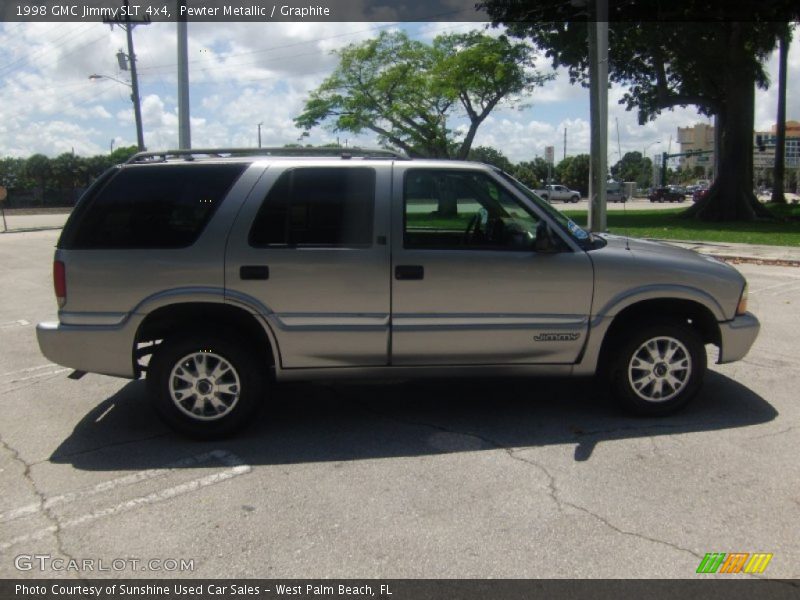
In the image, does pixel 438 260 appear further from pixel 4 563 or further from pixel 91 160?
pixel 91 160

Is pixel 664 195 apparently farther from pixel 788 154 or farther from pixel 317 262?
pixel 788 154

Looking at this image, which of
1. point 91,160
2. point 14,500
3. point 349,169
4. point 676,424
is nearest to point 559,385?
point 676,424

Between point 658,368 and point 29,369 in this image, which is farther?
point 29,369

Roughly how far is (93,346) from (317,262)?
160cm

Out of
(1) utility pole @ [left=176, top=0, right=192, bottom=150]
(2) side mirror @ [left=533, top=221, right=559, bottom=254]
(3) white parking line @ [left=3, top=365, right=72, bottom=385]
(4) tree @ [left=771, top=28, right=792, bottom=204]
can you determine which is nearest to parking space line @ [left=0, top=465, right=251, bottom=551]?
(2) side mirror @ [left=533, top=221, right=559, bottom=254]

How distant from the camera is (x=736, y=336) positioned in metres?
4.83

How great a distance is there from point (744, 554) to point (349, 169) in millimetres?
3218

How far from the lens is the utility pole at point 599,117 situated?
15.7 meters

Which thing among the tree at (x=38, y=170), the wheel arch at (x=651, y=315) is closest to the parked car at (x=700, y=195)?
the wheel arch at (x=651, y=315)

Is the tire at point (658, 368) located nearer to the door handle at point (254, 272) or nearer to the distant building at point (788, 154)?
the door handle at point (254, 272)

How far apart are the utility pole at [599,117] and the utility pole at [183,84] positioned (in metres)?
9.36

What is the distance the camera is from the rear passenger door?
4.46 metres

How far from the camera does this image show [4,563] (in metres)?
3.11
